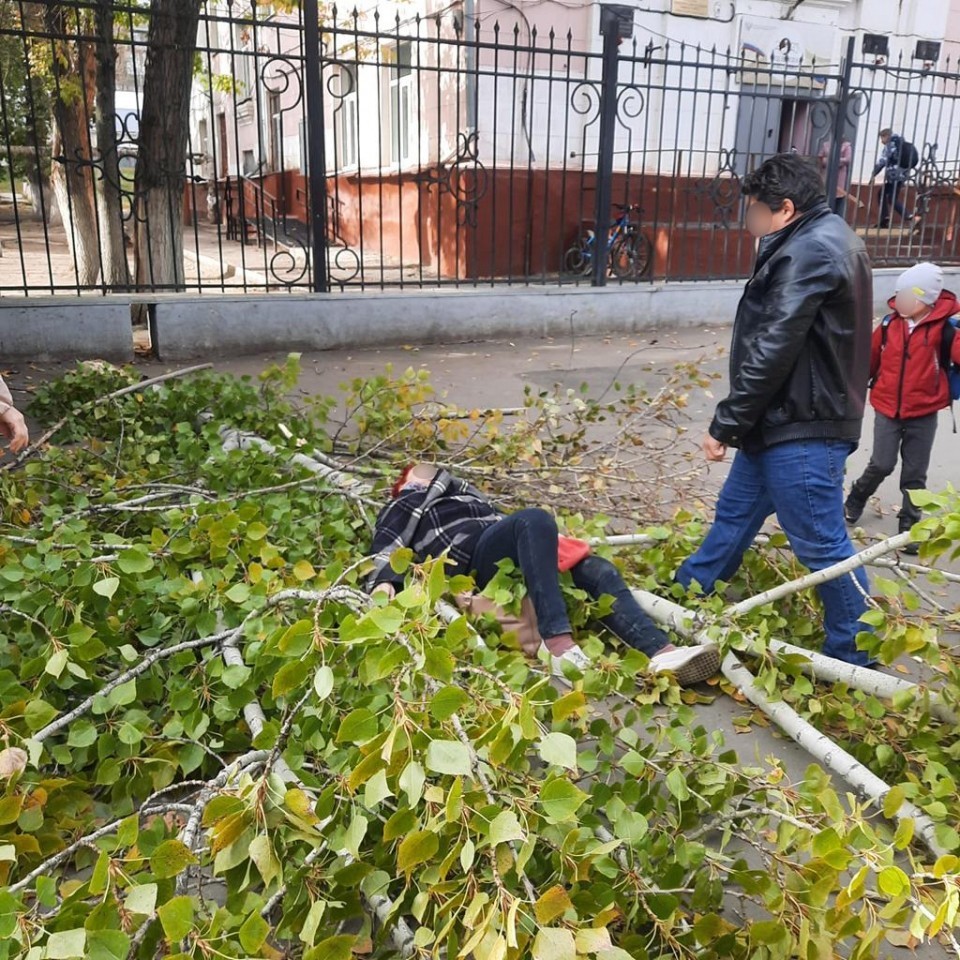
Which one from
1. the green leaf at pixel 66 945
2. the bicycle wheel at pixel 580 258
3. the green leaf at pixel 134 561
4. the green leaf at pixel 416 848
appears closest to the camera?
the green leaf at pixel 66 945

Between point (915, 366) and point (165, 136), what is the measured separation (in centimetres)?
656

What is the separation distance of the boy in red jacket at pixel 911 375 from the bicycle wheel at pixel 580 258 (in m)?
5.90

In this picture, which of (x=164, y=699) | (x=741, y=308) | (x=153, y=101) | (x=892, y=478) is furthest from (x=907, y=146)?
(x=164, y=699)

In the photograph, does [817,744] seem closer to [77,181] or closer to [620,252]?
[620,252]

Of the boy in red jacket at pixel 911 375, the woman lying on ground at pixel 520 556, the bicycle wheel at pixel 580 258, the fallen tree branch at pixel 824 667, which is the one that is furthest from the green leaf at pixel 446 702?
the bicycle wheel at pixel 580 258

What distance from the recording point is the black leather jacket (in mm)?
3189

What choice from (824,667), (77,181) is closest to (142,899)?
(824,667)

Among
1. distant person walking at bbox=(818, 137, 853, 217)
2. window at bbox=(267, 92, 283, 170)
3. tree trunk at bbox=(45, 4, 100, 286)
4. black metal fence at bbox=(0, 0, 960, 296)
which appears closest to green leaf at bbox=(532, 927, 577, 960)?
black metal fence at bbox=(0, 0, 960, 296)

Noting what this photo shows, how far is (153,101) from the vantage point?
8117 mm

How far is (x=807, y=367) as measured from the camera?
129 inches

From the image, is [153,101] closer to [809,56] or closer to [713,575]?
[713,575]

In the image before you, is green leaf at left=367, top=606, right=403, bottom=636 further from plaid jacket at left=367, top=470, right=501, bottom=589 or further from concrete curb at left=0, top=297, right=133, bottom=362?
concrete curb at left=0, top=297, right=133, bottom=362

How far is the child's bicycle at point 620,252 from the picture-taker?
10.7 metres

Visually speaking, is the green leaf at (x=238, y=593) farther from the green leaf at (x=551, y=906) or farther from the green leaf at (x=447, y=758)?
the green leaf at (x=551, y=906)
